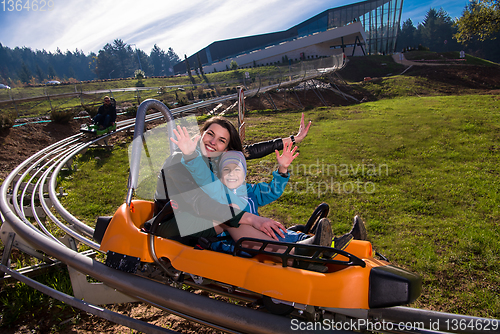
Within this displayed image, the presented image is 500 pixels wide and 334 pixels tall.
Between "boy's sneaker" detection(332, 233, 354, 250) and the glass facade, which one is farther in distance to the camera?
the glass facade

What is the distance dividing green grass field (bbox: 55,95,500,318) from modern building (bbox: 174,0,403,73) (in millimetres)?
37998

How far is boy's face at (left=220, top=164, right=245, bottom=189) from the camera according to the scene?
2.17 m

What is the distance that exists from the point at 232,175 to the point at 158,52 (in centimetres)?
15004

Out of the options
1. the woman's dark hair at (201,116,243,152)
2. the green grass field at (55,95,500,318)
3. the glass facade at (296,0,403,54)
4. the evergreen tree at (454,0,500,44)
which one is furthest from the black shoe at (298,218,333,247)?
the glass facade at (296,0,403,54)

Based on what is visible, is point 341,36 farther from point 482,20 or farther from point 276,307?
point 276,307

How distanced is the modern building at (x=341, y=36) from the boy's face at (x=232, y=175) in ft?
148

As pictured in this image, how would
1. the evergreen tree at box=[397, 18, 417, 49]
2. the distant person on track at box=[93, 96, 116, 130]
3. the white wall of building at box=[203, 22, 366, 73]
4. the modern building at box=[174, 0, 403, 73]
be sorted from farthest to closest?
1. the evergreen tree at box=[397, 18, 417, 49]
2. the modern building at box=[174, 0, 403, 73]
3. the white wall of building at box=[203, 22, 366, 73]
4. the distant person on track at box=[93, 96, 116, 130]

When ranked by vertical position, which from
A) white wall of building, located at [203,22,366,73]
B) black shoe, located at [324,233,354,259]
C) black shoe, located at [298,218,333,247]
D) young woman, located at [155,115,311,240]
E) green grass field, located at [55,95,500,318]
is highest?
white wall of building, located at [203,22,366,73]

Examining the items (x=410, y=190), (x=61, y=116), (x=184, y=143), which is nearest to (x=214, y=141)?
(x=184, y=143)

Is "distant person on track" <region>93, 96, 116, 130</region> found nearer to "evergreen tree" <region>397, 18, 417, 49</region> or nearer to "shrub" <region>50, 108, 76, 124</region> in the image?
"shrub" <region>50, 108, 76, 124</region>

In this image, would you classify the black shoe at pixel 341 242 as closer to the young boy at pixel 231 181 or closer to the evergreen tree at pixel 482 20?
the young boy at pixel 231 181

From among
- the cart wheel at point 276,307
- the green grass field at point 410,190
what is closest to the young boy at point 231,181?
the cart wheel at point 276,307

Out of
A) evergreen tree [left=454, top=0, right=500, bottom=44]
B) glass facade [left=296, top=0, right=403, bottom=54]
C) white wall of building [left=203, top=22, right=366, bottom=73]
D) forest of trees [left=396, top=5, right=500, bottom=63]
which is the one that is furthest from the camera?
forest of trees [left=396, top=5, right=500, bottom=63]

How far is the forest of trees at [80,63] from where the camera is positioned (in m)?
97.6
